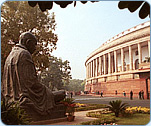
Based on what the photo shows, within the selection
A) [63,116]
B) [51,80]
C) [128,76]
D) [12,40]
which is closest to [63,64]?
[51,80]

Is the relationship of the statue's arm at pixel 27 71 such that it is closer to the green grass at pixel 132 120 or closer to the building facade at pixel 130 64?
the green grass at pixel 132 120

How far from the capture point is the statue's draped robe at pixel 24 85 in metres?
6.05

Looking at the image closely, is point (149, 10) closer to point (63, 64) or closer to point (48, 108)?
point (48, 108)

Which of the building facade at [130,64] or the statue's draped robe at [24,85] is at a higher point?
the building facade at [130,64]

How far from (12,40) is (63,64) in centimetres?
2504

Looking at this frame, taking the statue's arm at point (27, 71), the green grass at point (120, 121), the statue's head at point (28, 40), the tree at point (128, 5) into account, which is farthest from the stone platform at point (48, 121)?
the tree at point (128, 5)

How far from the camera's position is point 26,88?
242 inches

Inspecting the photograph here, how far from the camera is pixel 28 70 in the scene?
247 inches

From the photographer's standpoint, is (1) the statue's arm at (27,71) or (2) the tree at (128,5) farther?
(1) the statue's arm at (27,71)

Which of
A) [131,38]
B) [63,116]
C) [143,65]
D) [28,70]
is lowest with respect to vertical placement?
[63,116]

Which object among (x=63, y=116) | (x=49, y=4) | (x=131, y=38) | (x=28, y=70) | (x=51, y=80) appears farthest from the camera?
(x=51, y=80)

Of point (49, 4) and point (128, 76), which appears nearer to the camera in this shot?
point (49, 4)

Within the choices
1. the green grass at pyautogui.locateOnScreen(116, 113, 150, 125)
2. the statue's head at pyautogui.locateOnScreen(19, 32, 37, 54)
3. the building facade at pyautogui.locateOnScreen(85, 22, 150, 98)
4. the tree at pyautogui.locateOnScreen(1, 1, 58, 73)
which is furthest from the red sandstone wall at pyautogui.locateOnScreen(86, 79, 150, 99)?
the statue's head at pyautogui.locateOnScreen(19, 32, 37, 54)

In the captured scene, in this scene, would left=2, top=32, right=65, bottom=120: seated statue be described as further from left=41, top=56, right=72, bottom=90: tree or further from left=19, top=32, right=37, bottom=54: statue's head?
left=41, top=56, right=72, bottom=90: tree
